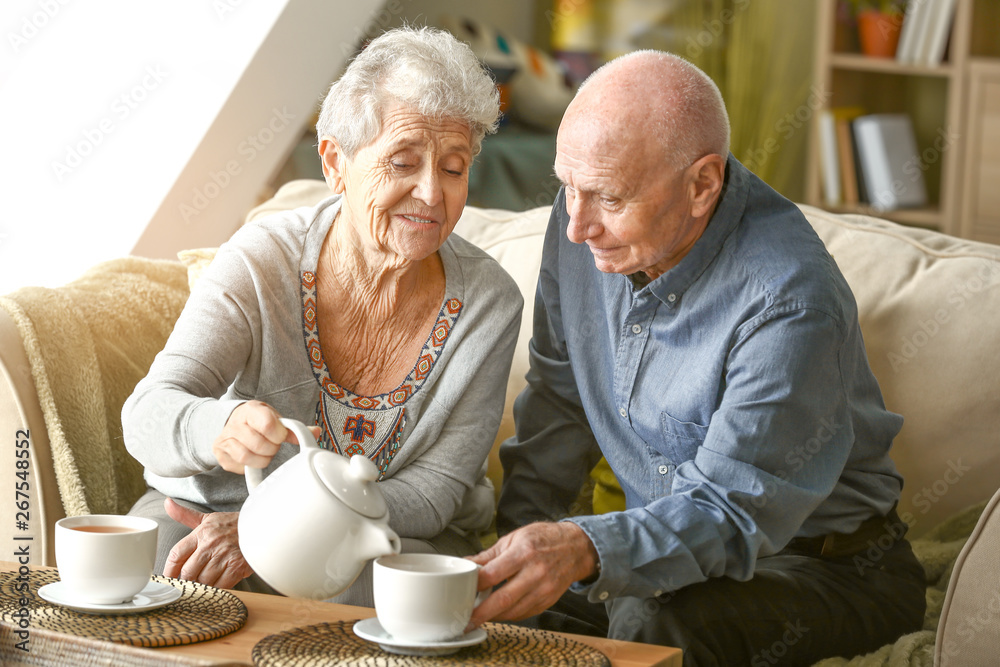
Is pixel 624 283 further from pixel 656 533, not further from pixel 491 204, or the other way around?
pixel 491 204

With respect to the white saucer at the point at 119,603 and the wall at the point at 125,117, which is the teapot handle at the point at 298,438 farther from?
the wall at the point at 125,117

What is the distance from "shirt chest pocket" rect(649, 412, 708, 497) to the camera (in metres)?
1.32

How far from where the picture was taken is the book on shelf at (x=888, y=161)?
11.6 ft

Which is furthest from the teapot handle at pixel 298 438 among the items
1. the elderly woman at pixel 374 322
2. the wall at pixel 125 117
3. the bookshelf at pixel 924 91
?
the bookshelf at pixel 924 91

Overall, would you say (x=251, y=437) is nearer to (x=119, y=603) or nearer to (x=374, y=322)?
(x=119, y=603)

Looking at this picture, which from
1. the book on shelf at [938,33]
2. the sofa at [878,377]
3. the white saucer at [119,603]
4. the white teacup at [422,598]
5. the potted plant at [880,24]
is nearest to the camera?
the white teacup at [422,598]

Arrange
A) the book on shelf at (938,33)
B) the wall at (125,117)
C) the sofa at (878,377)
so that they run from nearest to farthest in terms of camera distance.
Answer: the sofa at (878,377) → the wall at (125,117) → the book on shelf at (938,33)

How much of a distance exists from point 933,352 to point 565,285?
577 mm

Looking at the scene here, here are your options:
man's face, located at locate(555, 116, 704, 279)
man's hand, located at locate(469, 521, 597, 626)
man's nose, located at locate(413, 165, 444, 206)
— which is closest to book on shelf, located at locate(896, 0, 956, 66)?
man's face, located at locate(555, 116, 704, 279)

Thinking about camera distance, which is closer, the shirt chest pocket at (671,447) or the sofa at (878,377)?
the shirt chest pocket at (671,447)

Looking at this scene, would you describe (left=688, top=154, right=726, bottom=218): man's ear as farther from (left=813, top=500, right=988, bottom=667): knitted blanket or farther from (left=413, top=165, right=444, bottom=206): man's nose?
(left=813, top=500, right=988, bottom=667): knitted blanket

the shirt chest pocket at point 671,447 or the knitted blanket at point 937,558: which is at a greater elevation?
the shirt chest pocket at point 671,447

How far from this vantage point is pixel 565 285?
151cm

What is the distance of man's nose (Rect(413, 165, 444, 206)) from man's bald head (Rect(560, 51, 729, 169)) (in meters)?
0.19
